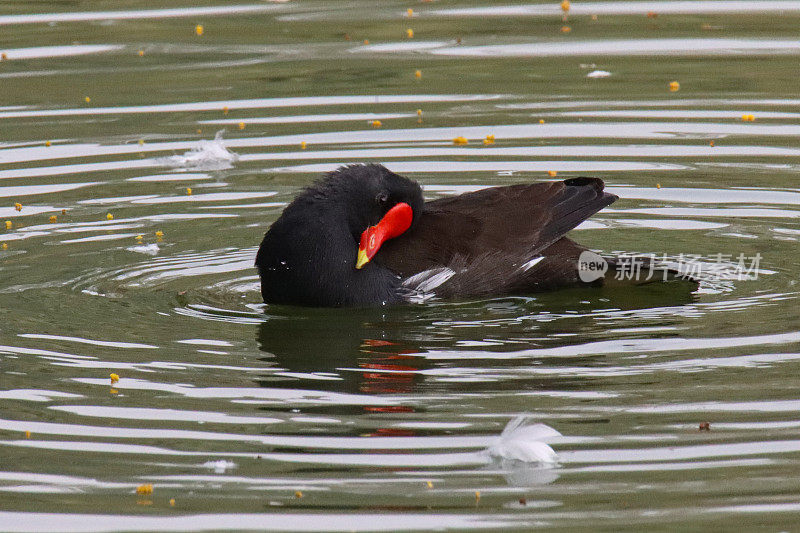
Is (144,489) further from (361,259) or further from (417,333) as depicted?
(361,259)

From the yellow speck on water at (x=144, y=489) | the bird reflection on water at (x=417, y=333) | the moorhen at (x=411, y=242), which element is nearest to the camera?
the yellow speck on water at (x=144, y=489)

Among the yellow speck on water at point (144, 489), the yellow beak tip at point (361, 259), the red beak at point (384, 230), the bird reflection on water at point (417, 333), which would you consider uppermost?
the red beak at point (384, 230)

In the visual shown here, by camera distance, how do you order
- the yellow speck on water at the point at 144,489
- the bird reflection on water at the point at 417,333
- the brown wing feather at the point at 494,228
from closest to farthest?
the yellow speck on water at the point at 144,489 → the bird reflection on water at the point at 417,333 → the brown wing feather at the point at 494,228

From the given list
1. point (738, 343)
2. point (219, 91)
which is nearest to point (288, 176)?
point (219, 91)

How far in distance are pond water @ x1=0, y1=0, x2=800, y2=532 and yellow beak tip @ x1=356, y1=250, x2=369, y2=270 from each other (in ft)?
1.00

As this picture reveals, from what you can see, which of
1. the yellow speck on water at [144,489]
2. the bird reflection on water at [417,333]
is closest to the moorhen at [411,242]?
the bird reflection on water at [417,333]

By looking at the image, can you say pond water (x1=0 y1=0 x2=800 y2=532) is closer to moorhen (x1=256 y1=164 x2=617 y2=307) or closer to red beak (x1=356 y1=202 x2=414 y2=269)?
moorhen (x1=256 y1=164 x2=617 y2=307)

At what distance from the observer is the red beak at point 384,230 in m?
7.97

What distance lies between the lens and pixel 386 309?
26.3 ft

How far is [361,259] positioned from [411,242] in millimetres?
467

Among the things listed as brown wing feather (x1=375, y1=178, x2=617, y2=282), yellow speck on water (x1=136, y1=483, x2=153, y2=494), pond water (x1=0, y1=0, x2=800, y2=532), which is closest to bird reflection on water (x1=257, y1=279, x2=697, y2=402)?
pond water (x1=0, y1=0, x2=800, y2=532)

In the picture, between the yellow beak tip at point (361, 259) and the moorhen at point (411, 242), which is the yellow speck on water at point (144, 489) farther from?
the yellow beak tip at point (361, 259)

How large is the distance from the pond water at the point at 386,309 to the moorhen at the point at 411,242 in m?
0.16

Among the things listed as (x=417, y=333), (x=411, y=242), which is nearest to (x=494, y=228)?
(x=411, y=242)
